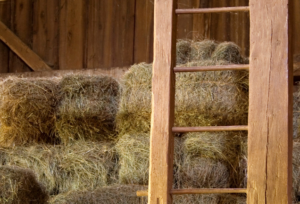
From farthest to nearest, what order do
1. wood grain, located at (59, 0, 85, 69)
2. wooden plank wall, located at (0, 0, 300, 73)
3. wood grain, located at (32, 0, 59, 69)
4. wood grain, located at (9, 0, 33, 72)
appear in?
wood grain, located at (9, 0, 33, 72) < wood grain, located at (32, 0, 59, 69) < wood grain, located at (59, 0, 85, 69) < wooden plank wall, located at (0, 0, 300, 73)

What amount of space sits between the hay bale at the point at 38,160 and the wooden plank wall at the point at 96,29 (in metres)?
1.98

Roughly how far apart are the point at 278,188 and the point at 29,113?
1.90 metres

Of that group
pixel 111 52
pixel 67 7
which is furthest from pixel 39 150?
pixel 67 7

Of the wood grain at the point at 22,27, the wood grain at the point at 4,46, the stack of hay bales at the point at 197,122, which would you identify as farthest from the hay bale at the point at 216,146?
the wood grain at the point at 4,46

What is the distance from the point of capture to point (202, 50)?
11.8ft

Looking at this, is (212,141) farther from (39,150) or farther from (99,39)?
(99,39)

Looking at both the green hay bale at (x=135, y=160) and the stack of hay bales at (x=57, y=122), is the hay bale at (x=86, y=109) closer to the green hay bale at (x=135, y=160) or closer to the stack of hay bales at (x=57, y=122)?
the stack of hay bales at (x=57, y=122)

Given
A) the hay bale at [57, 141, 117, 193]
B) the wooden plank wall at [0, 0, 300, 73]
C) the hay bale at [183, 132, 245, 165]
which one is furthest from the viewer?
the wooden plank wall at [0, 0, 300, 73]

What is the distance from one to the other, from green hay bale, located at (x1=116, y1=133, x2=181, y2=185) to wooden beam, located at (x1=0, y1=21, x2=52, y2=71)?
2.48 meters

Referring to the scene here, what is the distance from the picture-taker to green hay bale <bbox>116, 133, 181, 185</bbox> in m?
3.22

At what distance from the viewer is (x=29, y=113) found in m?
3.59

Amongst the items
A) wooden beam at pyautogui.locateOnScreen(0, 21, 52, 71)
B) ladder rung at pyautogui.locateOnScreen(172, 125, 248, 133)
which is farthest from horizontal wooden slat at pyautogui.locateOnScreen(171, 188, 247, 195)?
wooden beam at pyautogui.locateOnScreen(0, 21, 52, 71)

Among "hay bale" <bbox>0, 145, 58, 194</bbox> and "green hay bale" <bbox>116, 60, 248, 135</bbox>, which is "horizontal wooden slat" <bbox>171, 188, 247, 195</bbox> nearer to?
"green hay bale" <bbox>116, 60, 248, 135</bbox>

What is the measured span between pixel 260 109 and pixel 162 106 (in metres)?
0.41
